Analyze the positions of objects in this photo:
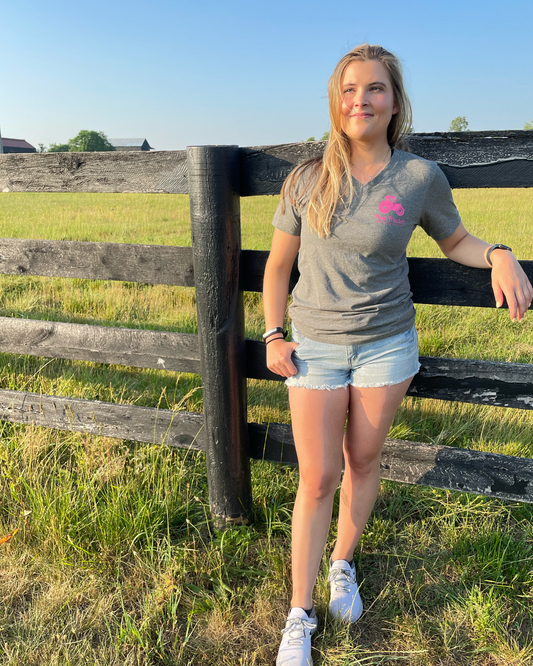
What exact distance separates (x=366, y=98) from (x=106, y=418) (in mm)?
2233

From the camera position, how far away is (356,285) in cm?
190

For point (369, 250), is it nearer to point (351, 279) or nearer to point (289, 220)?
point (351, 279)

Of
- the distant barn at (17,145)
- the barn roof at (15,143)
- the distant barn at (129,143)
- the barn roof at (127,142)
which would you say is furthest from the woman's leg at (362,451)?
the barn roof at (127,142)

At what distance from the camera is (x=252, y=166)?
2.26m

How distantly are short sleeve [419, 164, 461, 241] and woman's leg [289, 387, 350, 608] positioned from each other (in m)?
0.73

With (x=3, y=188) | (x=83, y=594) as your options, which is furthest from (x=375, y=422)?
(x=3, y=188)

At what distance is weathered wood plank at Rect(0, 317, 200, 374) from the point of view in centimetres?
285

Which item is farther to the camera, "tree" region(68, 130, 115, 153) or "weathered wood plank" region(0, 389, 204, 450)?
"tree" region(68, 130, 115, 153)

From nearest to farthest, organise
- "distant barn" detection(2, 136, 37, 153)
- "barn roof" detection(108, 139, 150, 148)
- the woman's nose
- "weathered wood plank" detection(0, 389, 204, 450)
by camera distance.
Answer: the woman's nose < "weathered wood plank" detection(0, 389, 204, 450) < "distant barn" detection(2, 136, 37, 153) < "barn roof" detection(108, 139, 150, 148)

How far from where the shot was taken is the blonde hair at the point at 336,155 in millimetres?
1822

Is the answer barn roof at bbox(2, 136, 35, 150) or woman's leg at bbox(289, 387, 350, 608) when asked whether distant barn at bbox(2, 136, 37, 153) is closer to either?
barn roof at bbox(2, 136, 35, 150)

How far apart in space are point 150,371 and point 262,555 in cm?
214

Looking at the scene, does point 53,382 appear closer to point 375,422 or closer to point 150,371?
point 150,371

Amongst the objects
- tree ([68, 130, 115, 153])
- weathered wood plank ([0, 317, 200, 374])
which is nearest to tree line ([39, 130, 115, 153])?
tree ([68, 130, 115, 153])
